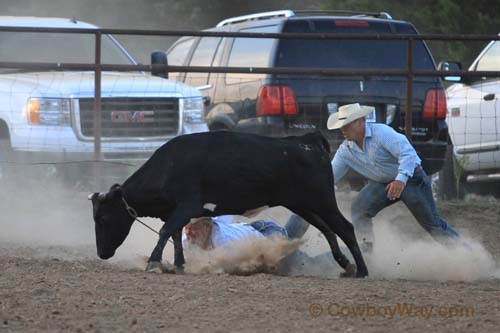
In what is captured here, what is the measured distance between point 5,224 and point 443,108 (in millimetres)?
5073

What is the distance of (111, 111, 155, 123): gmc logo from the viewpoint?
37.8 feet

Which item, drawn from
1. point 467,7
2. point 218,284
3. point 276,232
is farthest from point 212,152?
point 467,7

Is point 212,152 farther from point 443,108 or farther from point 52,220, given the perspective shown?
point 443,108

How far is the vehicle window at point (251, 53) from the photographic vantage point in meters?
12.2

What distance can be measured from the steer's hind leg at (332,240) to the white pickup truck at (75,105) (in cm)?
358

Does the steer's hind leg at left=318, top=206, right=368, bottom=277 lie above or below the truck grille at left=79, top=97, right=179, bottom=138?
below

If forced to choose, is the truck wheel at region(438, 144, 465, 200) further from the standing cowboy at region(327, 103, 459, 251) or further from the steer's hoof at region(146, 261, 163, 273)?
the steer's hoof at region(146, 261, 163, 273)

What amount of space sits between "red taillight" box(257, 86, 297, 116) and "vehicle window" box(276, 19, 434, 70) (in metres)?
0.45

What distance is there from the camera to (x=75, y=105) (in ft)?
36.8

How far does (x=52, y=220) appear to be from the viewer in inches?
437

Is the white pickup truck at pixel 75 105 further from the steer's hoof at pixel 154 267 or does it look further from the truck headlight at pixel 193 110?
the steer's hoof at pixel 154 267

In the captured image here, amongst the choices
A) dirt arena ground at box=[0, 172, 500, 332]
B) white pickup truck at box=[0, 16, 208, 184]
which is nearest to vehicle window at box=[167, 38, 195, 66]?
white pickup truck at box=[0, 16, 208, 184]

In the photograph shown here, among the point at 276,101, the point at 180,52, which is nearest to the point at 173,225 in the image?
the point at 276,101

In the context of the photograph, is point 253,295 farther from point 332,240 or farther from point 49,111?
point 49,111
